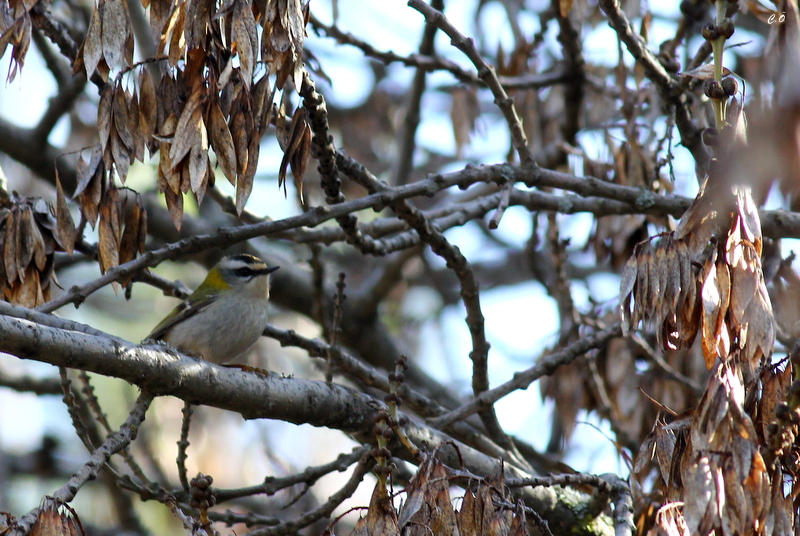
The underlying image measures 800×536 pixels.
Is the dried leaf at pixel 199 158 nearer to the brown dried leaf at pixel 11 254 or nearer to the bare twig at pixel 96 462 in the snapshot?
the bare twig at pixel 96 462

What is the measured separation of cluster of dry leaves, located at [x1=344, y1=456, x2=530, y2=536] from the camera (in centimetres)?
210

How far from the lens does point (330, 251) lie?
801cm

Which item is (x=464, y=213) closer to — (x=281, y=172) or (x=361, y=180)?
(x=361, y=180)

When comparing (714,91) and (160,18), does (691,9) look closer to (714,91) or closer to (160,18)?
(714,91)

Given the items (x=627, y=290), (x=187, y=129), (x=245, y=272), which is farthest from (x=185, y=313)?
(x=627, y=290)

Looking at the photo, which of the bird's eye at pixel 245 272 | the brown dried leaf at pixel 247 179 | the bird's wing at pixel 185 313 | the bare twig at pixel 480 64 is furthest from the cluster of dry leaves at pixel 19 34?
the bird's eye at pixel 245 272

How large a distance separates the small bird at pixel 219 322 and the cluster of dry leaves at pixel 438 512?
2.56 metres

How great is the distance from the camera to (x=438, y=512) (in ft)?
7.08

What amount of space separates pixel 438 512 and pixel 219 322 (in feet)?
9.21

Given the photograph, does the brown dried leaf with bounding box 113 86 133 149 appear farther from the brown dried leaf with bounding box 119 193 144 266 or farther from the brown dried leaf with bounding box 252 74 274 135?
the brown dried leaf with bounding box 119 193 144 266

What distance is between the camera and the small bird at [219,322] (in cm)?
468

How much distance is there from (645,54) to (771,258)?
3.86ft

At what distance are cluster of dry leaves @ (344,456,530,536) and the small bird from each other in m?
2.56

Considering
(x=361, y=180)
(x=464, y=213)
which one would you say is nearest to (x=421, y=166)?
(x=464, y=213)
